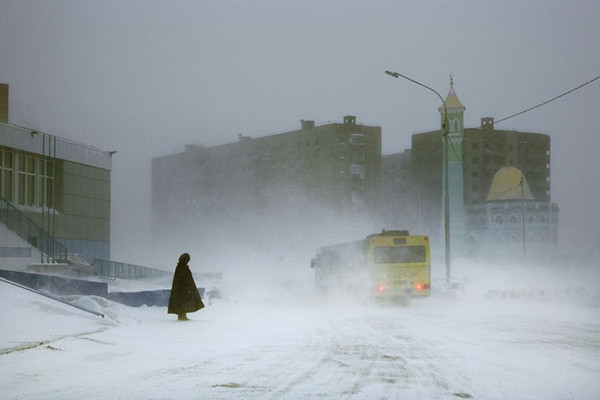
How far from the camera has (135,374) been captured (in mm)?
10750

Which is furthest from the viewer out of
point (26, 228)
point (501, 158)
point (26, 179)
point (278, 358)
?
point (501, 158)

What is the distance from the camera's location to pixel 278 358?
12656 mm

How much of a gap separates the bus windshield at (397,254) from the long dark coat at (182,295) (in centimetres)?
1493

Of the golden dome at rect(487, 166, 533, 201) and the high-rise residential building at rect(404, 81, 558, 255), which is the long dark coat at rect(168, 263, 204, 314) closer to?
the high-rise residential building at rect(404, 81, 558, 255)

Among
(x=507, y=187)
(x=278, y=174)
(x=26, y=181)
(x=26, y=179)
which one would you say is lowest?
(x=26, y=181)

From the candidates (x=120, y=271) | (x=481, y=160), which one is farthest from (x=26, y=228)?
(x=481, y=160)

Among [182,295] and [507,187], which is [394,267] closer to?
[182,295]

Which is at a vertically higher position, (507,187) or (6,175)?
(507,187)

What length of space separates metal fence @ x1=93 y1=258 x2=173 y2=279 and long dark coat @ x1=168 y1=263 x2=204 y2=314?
25.3 m

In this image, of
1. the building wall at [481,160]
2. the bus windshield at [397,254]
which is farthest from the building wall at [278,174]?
the bus windshield at [397,254]

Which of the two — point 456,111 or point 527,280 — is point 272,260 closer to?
point 456,111

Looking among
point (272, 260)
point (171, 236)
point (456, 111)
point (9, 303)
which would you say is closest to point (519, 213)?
point (456, 111)

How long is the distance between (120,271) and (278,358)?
139ft

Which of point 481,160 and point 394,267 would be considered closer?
point 394,267
